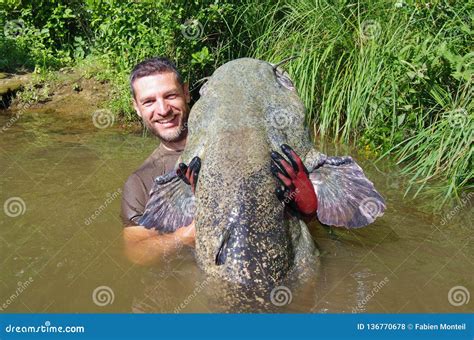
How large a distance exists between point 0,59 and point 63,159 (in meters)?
3.27

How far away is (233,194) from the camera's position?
2.81 meters

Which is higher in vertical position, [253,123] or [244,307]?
[253,123]

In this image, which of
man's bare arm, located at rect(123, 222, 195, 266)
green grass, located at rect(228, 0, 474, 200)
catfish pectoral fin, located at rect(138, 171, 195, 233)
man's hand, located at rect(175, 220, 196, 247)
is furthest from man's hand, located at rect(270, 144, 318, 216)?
green grass, located at rect(228, 0, 474, 200)

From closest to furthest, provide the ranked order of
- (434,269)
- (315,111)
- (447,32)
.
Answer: (434,269), (447,32), (315,111)

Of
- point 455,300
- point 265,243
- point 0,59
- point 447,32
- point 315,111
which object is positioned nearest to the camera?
point 265,243

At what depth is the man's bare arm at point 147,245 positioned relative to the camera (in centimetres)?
367

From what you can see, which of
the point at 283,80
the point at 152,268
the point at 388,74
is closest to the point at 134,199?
the point at 152,268

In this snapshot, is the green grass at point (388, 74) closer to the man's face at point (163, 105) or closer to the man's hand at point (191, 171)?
the man's face at point (163, 105)

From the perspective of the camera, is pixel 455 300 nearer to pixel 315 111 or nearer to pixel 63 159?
pixel 315 111

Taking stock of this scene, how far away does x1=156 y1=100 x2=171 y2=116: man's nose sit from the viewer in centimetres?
407

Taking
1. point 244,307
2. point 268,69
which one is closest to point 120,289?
point 244,307

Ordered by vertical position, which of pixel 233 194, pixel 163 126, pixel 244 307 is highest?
pixel 233 194

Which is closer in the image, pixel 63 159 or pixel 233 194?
pixel 233 194

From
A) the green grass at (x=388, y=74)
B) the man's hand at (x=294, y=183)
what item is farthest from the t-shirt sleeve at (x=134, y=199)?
the green grass at (x=388, y=74)
